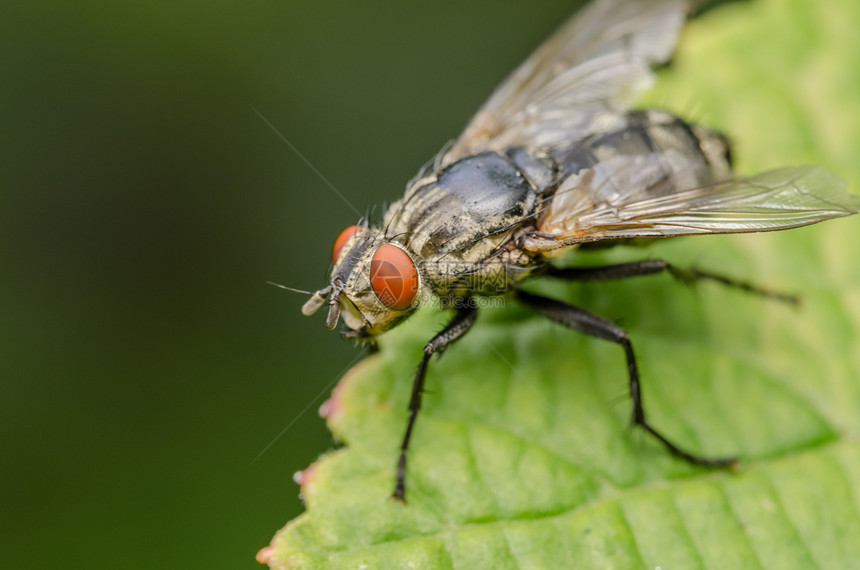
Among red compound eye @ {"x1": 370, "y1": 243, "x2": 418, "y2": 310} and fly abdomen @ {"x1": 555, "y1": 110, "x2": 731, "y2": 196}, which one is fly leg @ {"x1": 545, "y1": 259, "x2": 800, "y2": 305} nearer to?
fly abdomen @ {"x1": 555, "y1": 110, "x2": 731, "y2": 196}

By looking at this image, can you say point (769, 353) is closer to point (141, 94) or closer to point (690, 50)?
point (690, 50)

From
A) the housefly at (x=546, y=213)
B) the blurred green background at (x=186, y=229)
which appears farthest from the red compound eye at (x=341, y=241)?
the blurred green background at (x=186, y=229)

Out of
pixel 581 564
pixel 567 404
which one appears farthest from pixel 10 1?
pixel 581 564

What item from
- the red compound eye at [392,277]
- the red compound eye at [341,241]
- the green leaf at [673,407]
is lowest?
the green leaf at [673,407]

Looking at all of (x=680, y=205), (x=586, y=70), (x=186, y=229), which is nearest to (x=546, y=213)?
(x=680, y=205)

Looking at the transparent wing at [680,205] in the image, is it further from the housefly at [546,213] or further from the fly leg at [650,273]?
the fly leg at [650,273]

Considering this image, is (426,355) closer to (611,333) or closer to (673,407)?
(611,333)
